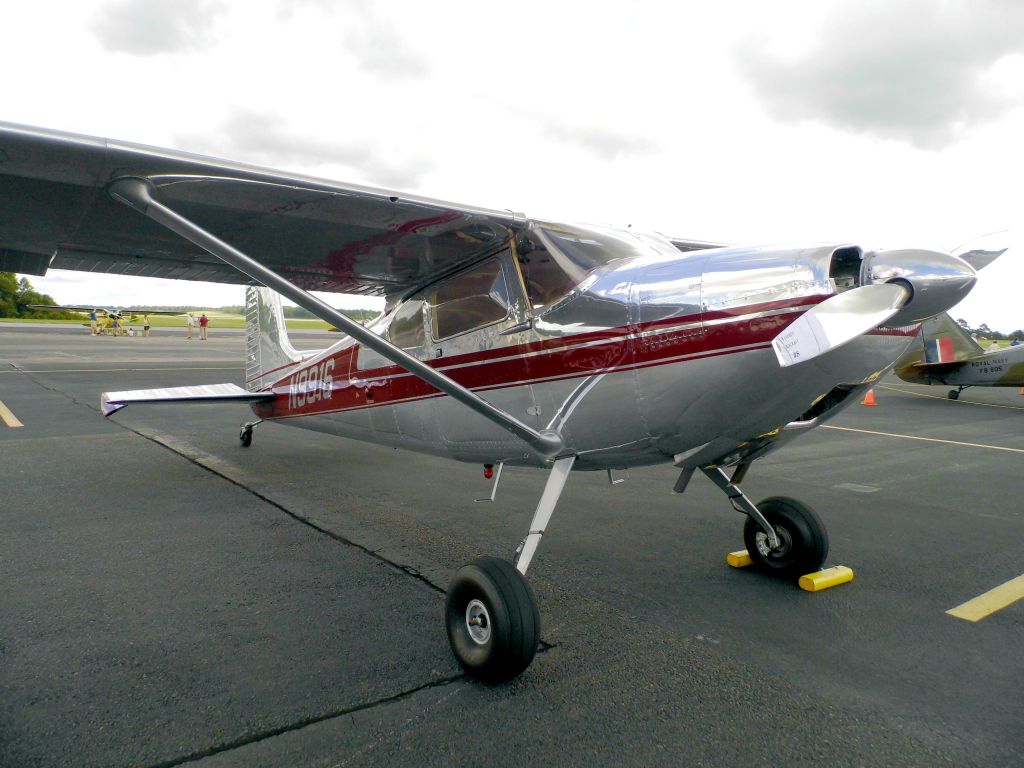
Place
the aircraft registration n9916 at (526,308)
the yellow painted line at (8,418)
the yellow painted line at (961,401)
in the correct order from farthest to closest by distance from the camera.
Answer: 1. the yellow painted line at (961,401)
2. the yellow painted line at (8,418)
3. the aircraft registration n9916 at (526,308)

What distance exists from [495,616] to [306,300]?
5.44 feet

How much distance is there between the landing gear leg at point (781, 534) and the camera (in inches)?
Result: 151

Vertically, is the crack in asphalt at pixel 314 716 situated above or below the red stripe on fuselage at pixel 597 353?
below

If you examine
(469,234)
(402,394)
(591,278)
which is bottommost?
(402,394)

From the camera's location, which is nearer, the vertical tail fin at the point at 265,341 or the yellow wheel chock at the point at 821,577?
the yellow wheel chock at the point at 821,577


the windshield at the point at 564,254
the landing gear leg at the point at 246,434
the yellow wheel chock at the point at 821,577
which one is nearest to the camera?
the windshield at the point at 564,254

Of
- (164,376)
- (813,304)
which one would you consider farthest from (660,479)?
(164,376)

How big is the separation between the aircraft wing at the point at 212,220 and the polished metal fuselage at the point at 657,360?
54 cm

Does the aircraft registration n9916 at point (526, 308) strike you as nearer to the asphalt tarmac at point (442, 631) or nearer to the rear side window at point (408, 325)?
the rear side window at point (408, 325)

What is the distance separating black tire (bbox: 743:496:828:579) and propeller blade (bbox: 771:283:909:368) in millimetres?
1887

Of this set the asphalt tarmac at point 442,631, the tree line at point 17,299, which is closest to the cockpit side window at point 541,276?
the asphalt tarmac at point 442,631

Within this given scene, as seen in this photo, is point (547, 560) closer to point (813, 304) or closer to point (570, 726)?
point (570, 726)

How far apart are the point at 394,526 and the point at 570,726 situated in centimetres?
273

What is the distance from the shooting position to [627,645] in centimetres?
306
